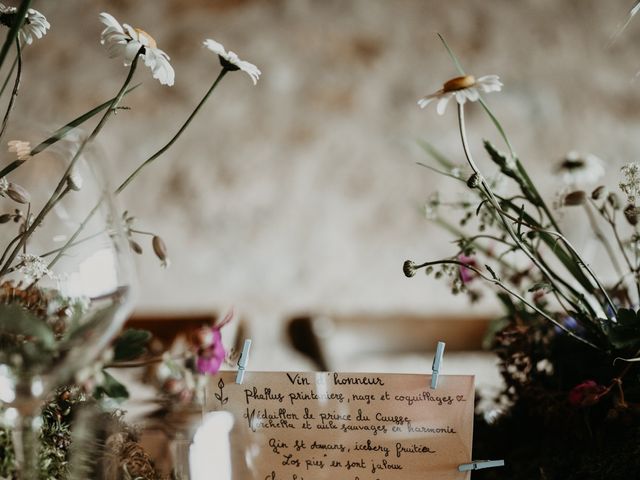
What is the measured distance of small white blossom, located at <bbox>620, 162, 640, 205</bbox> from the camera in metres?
0.54

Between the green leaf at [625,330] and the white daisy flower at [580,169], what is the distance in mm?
365

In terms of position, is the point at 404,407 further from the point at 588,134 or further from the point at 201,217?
the point at 588,134

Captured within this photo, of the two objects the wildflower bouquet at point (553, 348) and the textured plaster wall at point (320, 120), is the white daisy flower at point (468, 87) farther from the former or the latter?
the textured plaster wall at point (320, 120)

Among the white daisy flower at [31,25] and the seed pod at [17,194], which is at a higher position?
the white daisy flower at [31,25]

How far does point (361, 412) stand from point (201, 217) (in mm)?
1437

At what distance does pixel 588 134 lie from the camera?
1919mm

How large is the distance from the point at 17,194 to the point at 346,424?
1.15 ft

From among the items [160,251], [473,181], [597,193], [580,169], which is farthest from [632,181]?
[160,251]

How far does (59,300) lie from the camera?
46 cm

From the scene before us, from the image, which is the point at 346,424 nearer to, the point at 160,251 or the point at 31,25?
the point at 160,251

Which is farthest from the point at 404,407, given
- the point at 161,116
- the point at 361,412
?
the point at 161,116

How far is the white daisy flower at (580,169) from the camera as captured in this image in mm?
840

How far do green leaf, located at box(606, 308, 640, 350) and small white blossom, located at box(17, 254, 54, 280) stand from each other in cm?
47

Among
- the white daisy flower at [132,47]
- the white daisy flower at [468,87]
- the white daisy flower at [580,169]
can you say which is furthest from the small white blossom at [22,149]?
the white daisy flower at [580,169]
